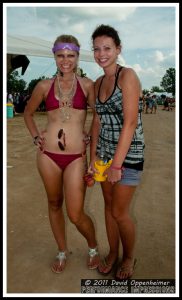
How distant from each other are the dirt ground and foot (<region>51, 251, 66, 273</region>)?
1.9 inches

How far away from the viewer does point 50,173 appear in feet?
9.35

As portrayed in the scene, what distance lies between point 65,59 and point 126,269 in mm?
2066

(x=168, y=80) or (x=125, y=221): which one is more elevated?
(x=168, y=80)

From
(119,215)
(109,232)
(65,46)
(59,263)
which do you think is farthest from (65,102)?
(59,263)

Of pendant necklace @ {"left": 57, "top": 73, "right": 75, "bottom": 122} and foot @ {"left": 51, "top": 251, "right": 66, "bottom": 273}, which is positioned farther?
foot @ {"left": 51, "top": 251, "right": 66, "bottom": 273}

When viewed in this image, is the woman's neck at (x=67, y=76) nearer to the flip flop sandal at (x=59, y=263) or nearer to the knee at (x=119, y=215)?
the knee at (x=119, y=215)

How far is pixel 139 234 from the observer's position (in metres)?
3.83

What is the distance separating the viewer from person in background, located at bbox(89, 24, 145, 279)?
242cm

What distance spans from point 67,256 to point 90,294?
0.66 metres

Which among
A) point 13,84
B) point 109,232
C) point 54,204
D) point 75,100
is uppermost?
point 13,84

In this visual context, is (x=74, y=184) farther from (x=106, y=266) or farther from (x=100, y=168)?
(x=106, y=266)

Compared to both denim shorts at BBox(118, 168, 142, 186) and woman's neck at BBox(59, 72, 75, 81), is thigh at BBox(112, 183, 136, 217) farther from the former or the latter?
woman's neck at BBox(59, 72, 75, 81)

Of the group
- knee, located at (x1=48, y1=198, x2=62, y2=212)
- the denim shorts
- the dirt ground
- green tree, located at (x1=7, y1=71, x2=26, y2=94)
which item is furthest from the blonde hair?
green tree, located at (x1=7, y1=71, x2=26, y2=94)

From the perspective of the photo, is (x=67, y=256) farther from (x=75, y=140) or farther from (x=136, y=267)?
(x=75, y=140)
